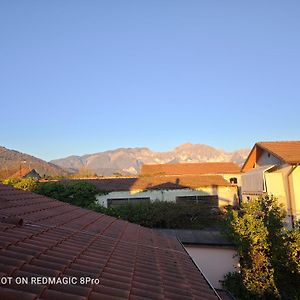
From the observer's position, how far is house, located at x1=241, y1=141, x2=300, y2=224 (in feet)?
49.1

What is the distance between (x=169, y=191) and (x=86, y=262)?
26.2m

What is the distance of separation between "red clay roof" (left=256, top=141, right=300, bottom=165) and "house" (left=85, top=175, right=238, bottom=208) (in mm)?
10688

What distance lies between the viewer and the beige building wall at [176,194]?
28219 mm

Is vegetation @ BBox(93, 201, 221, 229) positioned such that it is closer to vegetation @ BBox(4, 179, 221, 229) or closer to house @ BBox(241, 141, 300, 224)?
vegetation @ BBox(4, 179, 221, 229)

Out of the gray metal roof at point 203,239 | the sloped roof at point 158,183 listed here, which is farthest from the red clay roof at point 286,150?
the sloped roof at point 158,183

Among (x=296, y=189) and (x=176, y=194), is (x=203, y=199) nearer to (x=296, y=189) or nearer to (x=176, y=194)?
(x=176, y=194)

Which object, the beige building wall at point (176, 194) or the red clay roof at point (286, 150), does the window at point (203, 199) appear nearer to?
the beige building wall at point (176, 194)

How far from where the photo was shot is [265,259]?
912cm

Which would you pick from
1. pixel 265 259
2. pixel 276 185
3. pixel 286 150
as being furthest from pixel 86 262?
pixel 286 150

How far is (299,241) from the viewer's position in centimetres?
914

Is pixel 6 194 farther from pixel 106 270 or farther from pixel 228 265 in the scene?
pixel 228 265

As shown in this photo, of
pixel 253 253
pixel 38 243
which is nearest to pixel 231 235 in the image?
pixel 253 253

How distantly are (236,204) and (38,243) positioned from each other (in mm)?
28944

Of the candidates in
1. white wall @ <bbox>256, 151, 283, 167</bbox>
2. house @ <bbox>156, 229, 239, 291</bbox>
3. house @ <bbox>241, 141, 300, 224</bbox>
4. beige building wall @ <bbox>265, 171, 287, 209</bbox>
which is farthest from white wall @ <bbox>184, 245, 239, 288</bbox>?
white wall @ <bbox>256, 151, 283, 167</bbox>
